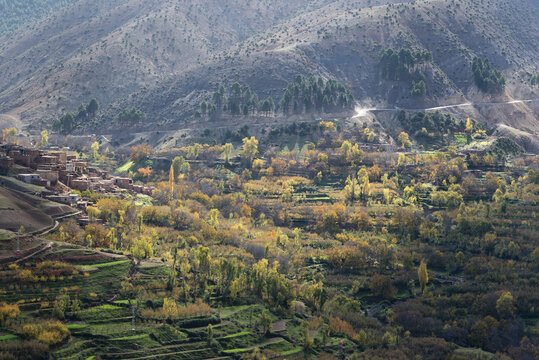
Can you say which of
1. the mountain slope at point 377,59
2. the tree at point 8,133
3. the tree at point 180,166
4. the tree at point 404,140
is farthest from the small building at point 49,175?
the tree at point 404,140

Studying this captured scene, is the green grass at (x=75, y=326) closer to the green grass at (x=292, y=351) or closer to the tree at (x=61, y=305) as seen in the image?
the tree at (x=61, y=305)

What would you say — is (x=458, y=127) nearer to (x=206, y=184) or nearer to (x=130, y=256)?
(x=206, y=184)

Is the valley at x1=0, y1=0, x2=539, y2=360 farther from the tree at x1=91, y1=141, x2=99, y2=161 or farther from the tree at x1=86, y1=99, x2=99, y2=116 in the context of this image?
the tree at x1=91, y1=141, x2=99, y2=161

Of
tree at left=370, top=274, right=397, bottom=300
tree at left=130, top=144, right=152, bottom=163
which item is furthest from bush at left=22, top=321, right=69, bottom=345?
tree at left=130, top=144, right=152, bottom=163

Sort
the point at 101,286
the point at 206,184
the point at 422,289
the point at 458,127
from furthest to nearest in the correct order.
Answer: the point at 458,127 < the point at 206,184 < the point at 422,289 < the point at 101,286

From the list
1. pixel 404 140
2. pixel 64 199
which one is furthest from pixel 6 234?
pixel 404 140

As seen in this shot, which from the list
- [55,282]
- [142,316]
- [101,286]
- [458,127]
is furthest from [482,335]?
[458,127]
